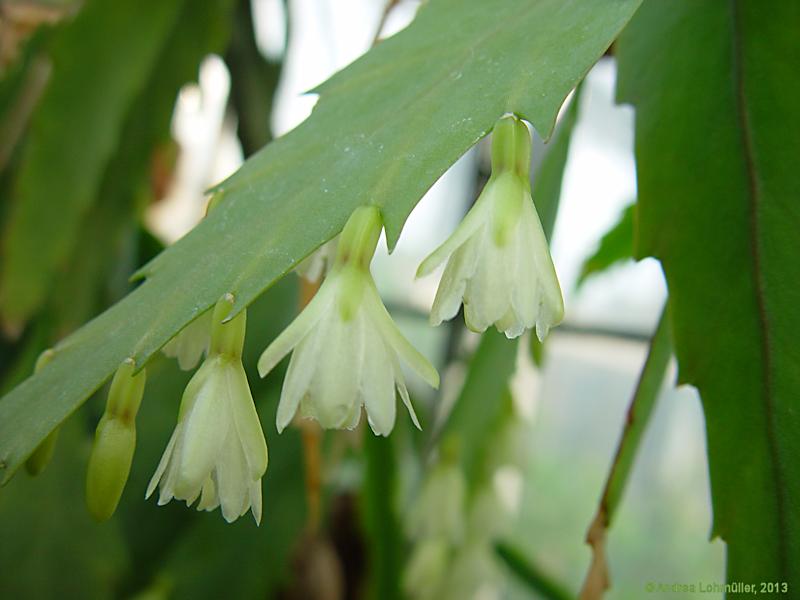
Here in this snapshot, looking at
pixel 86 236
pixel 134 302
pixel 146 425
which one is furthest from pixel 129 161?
pixel 134 302

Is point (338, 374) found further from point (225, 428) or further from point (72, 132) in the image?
point (72, 132)

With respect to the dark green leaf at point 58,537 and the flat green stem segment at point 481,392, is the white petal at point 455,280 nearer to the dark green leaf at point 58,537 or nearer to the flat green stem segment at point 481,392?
the flat green stem segment at point 481,392

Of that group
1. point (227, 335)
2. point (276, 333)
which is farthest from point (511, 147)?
point (276, 333)

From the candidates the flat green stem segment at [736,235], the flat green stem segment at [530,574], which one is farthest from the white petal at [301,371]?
the flat green stem segment at [530,574]

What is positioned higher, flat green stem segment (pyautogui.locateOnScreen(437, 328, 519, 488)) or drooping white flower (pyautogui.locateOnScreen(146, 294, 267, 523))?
drooping white flower (pyautogui.locateOnScreen(146, 294, 267, 523))

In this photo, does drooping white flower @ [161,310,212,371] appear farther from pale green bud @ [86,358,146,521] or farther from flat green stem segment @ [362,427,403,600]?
flat green stem segment @ [362,427,403,600]

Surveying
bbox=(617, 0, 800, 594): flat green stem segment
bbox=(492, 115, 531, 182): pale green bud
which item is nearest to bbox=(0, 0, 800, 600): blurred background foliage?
bbox=(617, 0, 800, 594): flat green stem segment
